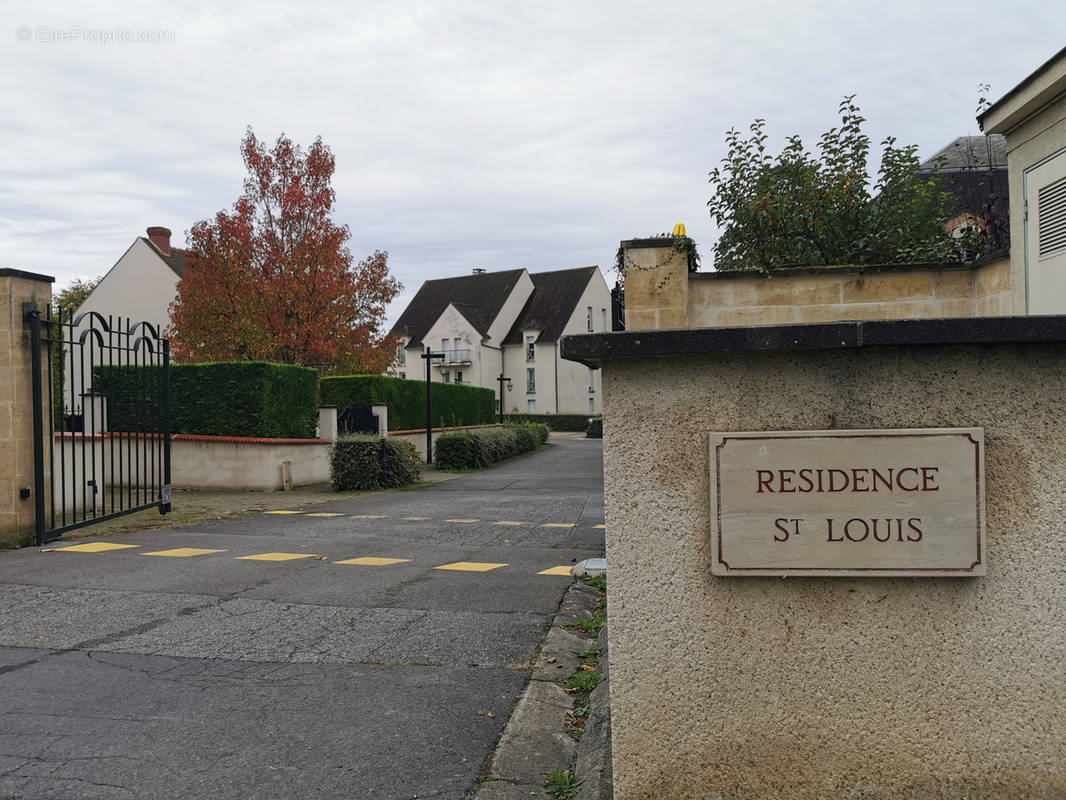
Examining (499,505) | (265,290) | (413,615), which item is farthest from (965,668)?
(265,290)

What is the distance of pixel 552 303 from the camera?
211 ft

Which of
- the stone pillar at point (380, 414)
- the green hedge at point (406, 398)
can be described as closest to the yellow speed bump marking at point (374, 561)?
the stone pillar at point (380, 414)

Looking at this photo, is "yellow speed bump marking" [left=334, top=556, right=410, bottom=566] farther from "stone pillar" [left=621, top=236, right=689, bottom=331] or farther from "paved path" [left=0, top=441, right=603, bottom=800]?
"stone pillar" [left=621, top=236, right=689, bottom=331]

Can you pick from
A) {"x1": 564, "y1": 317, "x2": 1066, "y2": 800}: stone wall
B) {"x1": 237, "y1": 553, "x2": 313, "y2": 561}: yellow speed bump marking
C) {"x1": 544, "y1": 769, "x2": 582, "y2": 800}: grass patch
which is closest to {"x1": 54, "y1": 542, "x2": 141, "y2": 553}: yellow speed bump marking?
{"x1": 237, "y1": 553, "x2": 313, "y2": 561}: yellow speed bump marking

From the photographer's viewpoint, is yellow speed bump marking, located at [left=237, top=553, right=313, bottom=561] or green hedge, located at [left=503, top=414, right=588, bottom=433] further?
green hedge, located at [left=503, top=414, right=588, bottom=433]

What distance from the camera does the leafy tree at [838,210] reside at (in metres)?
10.5

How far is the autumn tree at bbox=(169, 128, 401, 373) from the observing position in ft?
80.4

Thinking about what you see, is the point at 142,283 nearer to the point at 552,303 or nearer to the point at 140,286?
the point at 140,286

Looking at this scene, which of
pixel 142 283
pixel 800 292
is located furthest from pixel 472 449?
pixel 142 283

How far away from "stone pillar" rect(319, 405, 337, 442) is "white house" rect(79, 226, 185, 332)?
2325cm

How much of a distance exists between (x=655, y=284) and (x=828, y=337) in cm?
643

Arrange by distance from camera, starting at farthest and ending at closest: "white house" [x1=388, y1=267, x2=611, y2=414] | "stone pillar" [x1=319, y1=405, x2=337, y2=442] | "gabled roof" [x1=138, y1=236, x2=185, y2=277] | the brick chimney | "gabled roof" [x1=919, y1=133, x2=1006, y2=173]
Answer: "white house" [x1=388, y1=267, x2=611, y2=414], the brick chimney, "gabled roof" [x1=138, y1=236, x2=185, y2=277], "stone pillar" [x1=319, y1=405, x2=337, y2=442], "gabled roof" [x1=919, y1=133, x2=1006, y2=173]

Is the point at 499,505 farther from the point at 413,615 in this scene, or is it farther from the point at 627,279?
the point at 413,615

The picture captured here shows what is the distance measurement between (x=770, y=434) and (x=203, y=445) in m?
17.0
